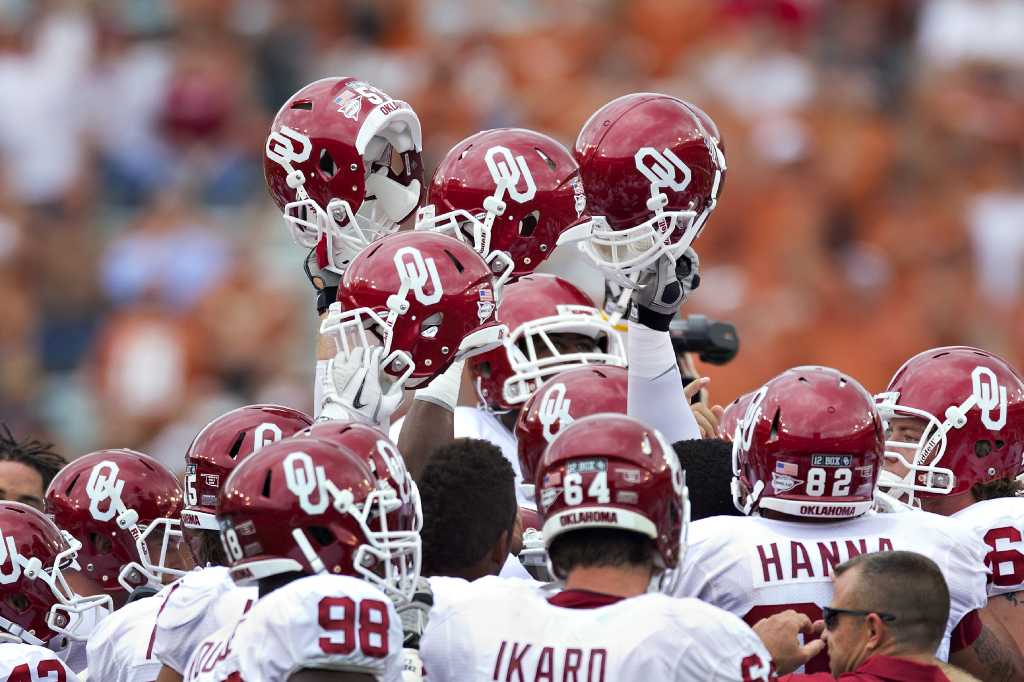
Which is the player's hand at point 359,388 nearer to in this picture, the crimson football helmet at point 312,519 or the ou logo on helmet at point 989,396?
the crimson football helmet at point 312,519

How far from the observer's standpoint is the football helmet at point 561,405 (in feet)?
16.0

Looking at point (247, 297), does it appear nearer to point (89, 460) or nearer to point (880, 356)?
point (880, 356)

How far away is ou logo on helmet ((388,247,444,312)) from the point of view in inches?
168

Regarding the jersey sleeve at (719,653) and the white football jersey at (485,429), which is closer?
the jersey sleeve at (719,653)

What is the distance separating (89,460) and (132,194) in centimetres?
635

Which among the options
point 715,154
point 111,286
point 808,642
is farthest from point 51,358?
point 808,642

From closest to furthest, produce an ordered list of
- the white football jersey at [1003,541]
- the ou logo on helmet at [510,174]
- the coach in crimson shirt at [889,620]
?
the coach in crimson shirt at [889,620]
the white football jersey at [1003,541]
the ou logo on helmet at [510,174]

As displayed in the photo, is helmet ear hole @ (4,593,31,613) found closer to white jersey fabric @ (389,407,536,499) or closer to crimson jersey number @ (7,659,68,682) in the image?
crimson jersey number @ (7,659,68,682)

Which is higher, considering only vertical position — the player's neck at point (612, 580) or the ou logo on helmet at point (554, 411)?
the ou logo on helmet at point (554, 411)

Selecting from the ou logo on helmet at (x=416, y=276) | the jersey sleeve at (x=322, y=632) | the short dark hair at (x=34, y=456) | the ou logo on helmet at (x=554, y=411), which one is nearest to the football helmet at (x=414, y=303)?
the ou logo on helmet at (x=416, y=276)

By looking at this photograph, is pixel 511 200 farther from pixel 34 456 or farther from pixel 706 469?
pixel 34 456

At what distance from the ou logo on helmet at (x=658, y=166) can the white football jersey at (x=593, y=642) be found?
1.37 metres

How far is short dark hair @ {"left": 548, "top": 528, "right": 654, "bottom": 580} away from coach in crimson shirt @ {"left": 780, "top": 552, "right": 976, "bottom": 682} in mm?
451

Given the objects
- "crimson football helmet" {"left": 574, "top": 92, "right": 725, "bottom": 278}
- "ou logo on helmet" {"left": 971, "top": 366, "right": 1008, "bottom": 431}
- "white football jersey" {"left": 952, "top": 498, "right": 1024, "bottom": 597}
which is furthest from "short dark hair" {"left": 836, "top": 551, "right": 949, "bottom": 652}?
"crimson football helmet" {"left": 574, "top": 92, "right": 725, "bottom": 278}
